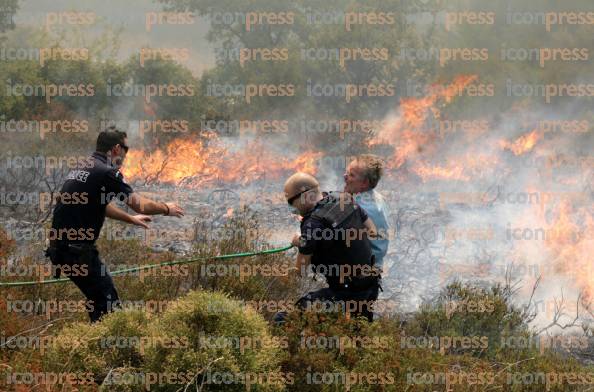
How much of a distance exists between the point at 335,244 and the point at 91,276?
2.12 m

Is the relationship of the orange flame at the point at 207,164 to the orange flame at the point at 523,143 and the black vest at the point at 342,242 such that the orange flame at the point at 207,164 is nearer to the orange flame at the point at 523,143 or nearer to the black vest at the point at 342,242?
the orange flame at the point at 523,143

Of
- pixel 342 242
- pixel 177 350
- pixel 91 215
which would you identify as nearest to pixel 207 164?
pixel 91 215

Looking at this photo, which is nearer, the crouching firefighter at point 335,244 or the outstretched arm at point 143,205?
the crouching firefighter at point 335,244

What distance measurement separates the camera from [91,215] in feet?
17.9

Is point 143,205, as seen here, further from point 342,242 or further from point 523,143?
point 523,143

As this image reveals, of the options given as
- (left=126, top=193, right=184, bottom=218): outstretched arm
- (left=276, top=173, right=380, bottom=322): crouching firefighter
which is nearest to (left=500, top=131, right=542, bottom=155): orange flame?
(left=276, top=173, right=380, bottom=322): crouching firefighter

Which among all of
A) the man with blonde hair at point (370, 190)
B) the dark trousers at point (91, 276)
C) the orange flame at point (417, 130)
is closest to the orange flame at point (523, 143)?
the orange flame at point (417, 130)

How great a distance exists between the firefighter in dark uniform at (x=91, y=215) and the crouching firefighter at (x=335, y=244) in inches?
52.6

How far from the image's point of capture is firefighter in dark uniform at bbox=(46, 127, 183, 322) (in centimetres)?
538

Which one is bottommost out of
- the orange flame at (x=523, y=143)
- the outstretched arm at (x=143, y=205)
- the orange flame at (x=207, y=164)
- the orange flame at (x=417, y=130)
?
the outstretched arm at (x=143, y=205)

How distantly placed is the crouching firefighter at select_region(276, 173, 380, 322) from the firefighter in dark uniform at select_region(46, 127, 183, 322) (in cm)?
134

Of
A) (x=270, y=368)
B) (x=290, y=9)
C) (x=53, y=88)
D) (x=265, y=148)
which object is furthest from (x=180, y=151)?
(x=270, y=368)

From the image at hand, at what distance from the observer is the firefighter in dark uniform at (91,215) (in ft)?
17.7

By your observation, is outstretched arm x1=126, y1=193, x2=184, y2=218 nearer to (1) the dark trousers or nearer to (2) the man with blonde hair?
(1) the dark trousers
